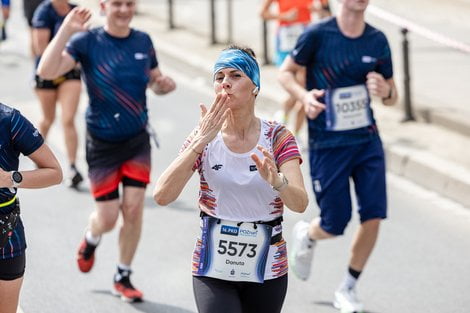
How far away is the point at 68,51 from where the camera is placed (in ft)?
25.1

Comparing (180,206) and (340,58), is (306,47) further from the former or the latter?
(180,206)

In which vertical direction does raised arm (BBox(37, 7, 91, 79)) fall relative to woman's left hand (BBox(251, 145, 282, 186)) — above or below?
below

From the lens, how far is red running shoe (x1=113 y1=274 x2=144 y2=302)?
7.82 metres

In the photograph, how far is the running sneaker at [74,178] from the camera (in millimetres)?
10797

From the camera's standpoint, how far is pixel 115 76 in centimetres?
772

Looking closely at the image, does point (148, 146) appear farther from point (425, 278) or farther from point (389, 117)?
point (389, 117)

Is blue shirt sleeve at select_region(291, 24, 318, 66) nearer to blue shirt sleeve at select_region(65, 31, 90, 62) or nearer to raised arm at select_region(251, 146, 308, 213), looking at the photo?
blue shirt sleeve at select_region(65, 31, 90, 62)

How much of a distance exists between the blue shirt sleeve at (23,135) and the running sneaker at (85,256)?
2485mm

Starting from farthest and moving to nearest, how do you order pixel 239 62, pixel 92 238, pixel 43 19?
pixel 43 19, pixel 92 238, pixel 239 62

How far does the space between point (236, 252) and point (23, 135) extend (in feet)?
3.74

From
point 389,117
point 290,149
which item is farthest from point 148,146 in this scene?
point 389,117

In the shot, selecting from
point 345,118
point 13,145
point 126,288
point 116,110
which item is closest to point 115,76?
point 116,110

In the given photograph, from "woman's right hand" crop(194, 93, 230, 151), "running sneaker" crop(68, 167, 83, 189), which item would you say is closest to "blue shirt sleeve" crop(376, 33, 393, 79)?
"woman's right hand" crop(194, 93, 230, 151)

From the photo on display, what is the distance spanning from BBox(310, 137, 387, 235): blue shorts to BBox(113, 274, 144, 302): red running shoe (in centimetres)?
135
